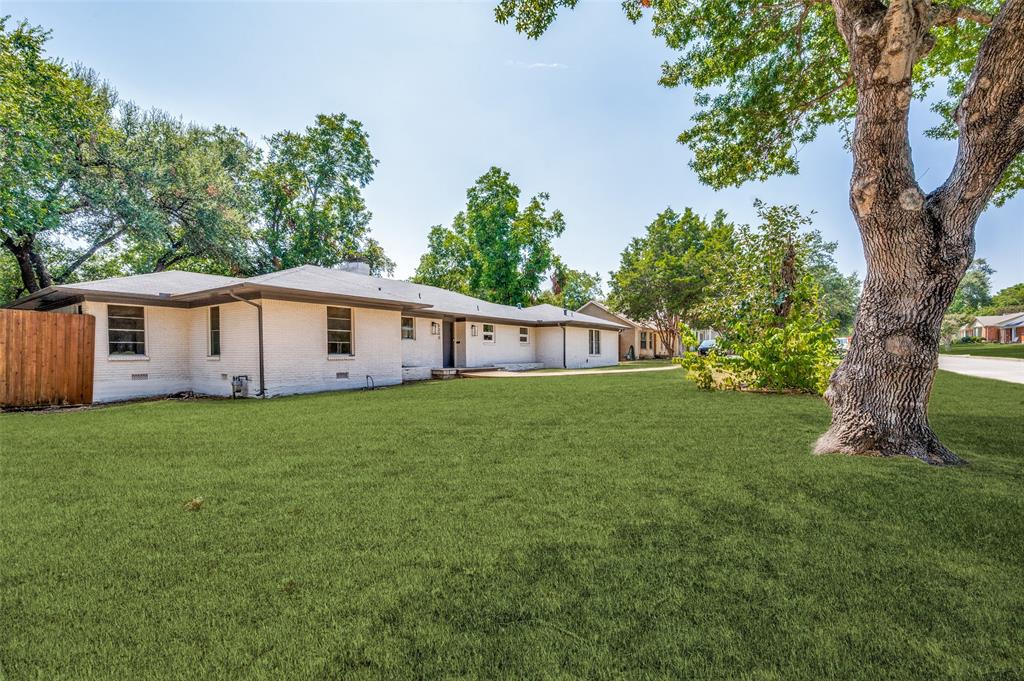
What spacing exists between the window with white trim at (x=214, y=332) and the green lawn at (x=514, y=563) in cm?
627

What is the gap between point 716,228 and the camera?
27.9 m

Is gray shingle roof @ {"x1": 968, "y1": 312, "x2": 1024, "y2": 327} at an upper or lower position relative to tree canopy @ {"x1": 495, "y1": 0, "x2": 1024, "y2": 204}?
lower

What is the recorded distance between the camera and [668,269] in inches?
1003

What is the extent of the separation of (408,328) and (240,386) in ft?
19.1

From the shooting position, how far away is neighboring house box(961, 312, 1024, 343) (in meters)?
48.1

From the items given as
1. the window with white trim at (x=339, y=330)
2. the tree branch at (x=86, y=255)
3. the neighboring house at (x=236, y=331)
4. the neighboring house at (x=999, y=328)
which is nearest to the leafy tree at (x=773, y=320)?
the neighboring house at (x=236, y=331)

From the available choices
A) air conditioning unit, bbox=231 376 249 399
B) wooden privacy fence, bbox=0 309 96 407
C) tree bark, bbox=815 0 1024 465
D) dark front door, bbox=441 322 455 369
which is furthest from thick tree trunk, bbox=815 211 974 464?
dark front door, bbox=441 322 455 369

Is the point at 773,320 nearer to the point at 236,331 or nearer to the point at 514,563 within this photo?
the point at 514,563

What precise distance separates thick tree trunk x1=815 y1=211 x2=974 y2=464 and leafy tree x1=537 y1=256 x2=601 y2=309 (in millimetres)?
36054

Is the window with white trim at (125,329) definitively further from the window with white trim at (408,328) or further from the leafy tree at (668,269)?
the leafy tree at (668,269)

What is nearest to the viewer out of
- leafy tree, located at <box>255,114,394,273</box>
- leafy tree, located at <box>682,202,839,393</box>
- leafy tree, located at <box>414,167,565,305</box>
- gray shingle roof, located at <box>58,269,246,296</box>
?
leafy tree, located at <box>682,202,839,393</box>

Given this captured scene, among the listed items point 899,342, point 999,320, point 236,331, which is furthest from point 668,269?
point 999,320

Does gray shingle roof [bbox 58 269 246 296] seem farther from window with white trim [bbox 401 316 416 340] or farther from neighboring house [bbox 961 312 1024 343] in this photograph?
neighboring house [bbox 961 312 1024 343]

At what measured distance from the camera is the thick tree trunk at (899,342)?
12.5ft
